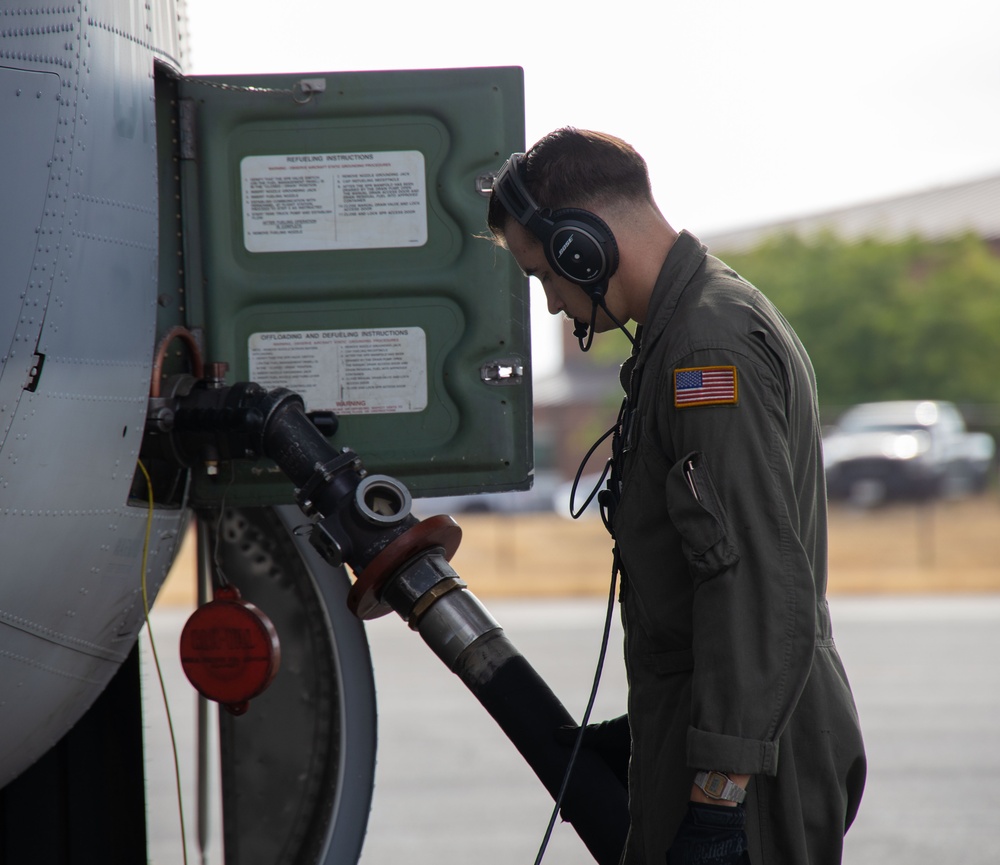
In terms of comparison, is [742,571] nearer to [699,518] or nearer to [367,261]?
[699,518]

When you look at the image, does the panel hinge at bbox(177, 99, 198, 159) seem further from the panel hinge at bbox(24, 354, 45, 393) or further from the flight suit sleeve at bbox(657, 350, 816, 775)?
the flight suit sleeve at bbox(657, 350, 816, 775)

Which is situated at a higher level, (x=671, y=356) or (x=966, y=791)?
(x=671, y=356)

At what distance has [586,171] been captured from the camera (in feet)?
7.61

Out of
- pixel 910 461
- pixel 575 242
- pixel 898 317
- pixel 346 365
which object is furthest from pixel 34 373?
pixel 898 317

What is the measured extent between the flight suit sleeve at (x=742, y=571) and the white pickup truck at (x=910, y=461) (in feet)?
61.3

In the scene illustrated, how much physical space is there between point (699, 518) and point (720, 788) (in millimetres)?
432

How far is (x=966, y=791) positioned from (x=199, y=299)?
205 inches

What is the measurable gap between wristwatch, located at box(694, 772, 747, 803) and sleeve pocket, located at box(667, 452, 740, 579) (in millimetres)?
319

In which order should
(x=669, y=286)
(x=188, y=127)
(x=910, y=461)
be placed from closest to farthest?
(x=669, y=286) < (x=188, y=127) < (x=910, y=461)

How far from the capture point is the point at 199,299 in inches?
121

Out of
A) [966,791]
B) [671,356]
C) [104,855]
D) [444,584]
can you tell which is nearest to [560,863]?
[966,791]

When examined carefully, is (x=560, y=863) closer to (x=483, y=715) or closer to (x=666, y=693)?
(x=483, y=715)

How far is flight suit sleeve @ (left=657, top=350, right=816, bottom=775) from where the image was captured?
197 cm

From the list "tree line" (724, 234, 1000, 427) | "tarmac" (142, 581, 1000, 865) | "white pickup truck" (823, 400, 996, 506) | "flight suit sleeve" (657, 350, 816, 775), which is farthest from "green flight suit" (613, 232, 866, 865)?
"tree line" (724, 234, 1000, 427)
